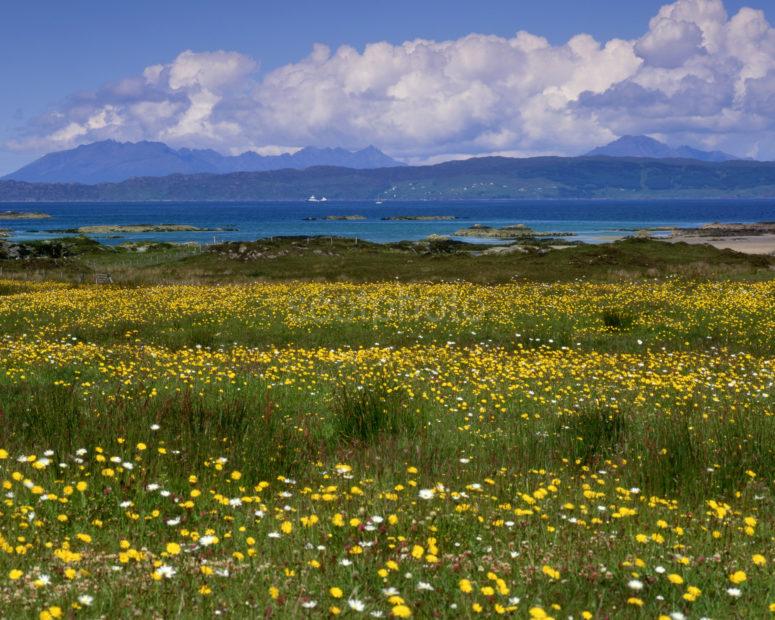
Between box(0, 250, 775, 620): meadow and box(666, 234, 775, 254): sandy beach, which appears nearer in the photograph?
box(0, 250, 775, 620): meadow

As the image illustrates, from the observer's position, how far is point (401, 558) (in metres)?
4.84

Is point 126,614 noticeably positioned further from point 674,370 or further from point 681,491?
point 674,370

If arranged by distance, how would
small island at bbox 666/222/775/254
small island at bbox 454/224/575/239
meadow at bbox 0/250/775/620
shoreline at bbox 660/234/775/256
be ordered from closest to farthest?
meadow at bbox 0/250/775/620
shoreline at bbox 660/234/775/256
small island at bbox 666/222/775/254
small island at bbox 454/224/575/239

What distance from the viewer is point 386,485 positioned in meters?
6.75

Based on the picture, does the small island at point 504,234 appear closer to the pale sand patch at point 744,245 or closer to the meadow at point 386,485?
the pale sand patch at point 744,245

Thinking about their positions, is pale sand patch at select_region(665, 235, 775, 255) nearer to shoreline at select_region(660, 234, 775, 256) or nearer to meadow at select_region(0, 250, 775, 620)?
shoreline at select_region(660, 234, 775, 256)

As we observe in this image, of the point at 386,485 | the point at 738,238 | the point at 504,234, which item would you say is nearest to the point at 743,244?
the point at 738,238

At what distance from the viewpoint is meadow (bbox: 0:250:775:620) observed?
14.6 ft

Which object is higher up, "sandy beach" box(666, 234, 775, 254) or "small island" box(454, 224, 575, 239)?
"small island" box(454, 224, 575, 239)

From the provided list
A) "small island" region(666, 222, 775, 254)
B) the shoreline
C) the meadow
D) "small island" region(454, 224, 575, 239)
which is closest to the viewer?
the meadow

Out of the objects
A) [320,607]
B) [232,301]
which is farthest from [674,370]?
[232,301]

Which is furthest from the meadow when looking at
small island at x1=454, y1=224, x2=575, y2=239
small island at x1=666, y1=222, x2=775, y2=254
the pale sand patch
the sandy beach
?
small island at x1=454, y1=224, x2=575, y2=239

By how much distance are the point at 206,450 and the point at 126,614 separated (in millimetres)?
3779

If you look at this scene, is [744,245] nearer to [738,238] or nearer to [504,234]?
[738,238]
